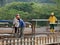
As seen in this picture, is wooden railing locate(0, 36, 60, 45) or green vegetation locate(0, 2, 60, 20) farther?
green vegetation locate(0, 2, 60, 20)

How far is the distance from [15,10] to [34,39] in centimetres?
1491

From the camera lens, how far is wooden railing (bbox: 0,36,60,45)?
11516 mm

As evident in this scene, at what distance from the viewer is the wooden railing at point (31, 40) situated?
37.8 ft

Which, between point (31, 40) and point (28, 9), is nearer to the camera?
point (31, 40)

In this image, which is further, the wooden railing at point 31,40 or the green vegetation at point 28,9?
the green vegetation at point 28,9

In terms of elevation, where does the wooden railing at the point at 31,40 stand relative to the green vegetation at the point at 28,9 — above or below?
below

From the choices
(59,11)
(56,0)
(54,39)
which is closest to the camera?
(54,39)

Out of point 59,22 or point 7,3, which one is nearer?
point 59,22

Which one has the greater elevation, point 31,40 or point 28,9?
point 28,9

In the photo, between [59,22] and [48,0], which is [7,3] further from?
[59,22]

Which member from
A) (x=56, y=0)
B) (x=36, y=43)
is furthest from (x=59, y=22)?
(x=56, y=0)

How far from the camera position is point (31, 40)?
12.5 meters

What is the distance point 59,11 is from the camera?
26.8 meters

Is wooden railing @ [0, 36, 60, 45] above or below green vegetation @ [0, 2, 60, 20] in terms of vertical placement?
below
